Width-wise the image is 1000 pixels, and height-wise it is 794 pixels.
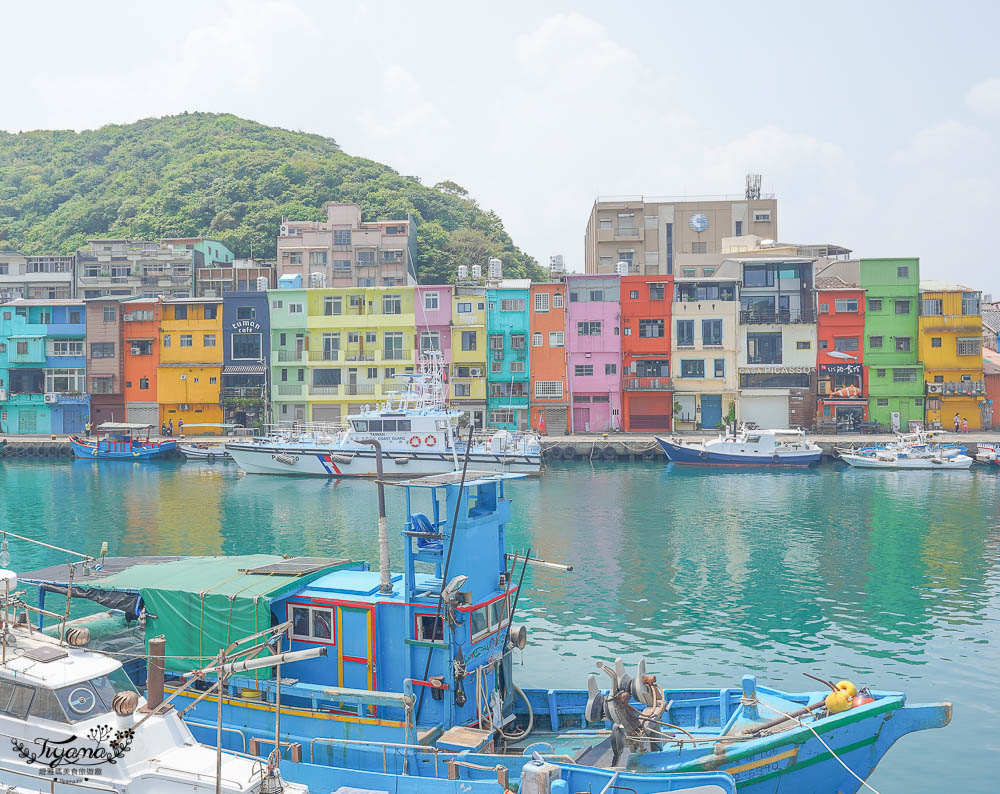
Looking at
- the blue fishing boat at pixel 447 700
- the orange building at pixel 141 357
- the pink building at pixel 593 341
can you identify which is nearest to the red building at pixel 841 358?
the pink building at pixel 593 341

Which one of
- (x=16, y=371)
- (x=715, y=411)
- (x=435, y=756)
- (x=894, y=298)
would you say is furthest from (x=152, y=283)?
(x=435, y=756)

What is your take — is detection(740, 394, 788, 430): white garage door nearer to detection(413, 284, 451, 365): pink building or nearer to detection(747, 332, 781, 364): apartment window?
detection(747, 332, 781, 364): apartment window

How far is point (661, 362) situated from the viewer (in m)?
63.8

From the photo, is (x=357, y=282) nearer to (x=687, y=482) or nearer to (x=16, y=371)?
(x=16, y=371)

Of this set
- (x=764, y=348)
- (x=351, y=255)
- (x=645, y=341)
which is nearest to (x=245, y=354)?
(x=351, y=255)

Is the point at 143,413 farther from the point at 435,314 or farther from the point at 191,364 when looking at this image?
the point at 435,314

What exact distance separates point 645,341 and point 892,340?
17.6 metres

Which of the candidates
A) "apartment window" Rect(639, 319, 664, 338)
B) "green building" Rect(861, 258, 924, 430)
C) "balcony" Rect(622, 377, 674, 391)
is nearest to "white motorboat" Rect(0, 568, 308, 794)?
"balcony" Rect(622, 377, 674, 391)

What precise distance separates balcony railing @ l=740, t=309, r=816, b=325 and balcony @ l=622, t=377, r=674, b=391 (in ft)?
23.8

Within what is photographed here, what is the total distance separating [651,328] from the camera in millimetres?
63688

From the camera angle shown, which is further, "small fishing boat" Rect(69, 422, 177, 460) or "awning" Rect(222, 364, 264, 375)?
"awning" Rect(222, 364, 264, 375)

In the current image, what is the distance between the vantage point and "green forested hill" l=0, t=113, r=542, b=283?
267 feet

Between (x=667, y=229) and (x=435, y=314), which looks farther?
(x=667, y=229)

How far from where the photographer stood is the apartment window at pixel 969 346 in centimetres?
6244
